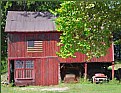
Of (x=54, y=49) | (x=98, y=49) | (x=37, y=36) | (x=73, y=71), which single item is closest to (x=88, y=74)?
(x=73, y=71)

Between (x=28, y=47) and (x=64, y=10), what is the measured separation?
12.1 m

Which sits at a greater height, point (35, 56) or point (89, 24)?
point (89, 24)

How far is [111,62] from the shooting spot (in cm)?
2156

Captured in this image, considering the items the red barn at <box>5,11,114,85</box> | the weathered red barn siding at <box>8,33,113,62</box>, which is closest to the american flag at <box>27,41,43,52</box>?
the red barn at <box>5,11,114,85</box>

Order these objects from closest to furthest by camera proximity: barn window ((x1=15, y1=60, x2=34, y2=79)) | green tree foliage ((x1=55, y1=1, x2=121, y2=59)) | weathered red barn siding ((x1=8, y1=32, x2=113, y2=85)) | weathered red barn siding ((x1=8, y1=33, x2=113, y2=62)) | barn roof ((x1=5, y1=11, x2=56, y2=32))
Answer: green tree foliage ((x1=55, y1=1, x2=121, y2=59)) < barn window ((x1=15, y1=60, x2=34, y2=79)) < weathered red barn siding ((x1=8, y1=32, x2=113, y2=85)) < weathered red barn siding ((x1=8, y1=33, x2=113, y2=62)) < barn roof ((x1=5, y1=11, x2=56, y2=32))

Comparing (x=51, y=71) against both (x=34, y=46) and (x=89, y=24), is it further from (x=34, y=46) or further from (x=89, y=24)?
(x=89, y=24)

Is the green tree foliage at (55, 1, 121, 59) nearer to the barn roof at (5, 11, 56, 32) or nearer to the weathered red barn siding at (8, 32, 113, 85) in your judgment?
the weathered red barn siding at (8, 32, 113, 85)

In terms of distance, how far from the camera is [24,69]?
808 inches

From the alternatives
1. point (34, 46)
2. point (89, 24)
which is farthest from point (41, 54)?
point (89, 24)

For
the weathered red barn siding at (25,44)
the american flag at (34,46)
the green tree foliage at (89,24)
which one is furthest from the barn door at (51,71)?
the green tree foliage at (89,24)

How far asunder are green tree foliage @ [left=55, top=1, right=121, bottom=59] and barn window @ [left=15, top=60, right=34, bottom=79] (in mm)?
10713

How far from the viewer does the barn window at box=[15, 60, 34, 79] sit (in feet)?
67.1

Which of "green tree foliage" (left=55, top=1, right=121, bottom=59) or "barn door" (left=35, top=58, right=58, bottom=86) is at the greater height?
"green tree foliage" (left=55, top=1, right=121, bottom=59)

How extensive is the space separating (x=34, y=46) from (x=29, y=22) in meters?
1.99
